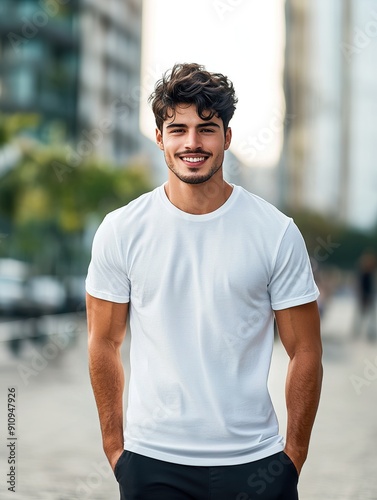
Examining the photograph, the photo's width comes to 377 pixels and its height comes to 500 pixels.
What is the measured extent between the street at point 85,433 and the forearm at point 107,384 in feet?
11.6

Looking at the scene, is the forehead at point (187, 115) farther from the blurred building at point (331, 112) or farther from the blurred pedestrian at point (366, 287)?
the blurred building at point (331, 112)

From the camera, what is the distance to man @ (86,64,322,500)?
8.34 ft

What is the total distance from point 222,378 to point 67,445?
5.75 metres

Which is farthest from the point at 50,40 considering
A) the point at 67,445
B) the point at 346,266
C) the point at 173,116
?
the point at 173,116

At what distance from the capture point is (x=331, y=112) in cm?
9988

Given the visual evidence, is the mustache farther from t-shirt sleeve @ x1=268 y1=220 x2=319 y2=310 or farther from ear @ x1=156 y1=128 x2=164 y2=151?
t-shirt sleeve @ x1=268 y1=220 x2=319 y2=310

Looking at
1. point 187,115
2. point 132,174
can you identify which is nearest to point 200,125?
point 187,115

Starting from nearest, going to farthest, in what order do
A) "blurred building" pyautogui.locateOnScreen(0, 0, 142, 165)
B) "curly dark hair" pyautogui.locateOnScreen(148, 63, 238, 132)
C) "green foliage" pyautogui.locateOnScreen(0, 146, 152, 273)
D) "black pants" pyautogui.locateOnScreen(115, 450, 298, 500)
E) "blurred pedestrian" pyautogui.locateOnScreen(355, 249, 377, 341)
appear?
"black pants" pyautogui.locateOnScreen(115, 450, 298, 500) < "curly dark hair" pyautogui.locateOnScreen(148, 63, 238, 132) < "blurred pedestrian" pyautogui.locateOnScreen(355, 249, 377, 341) < "green foliage" pyautogui.locateOnScreen(0, 146, 152, 273) < "blurred building" pyautogui.locateOnScreen(0, 0, 142, 165)

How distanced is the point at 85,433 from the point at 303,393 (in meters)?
6.19

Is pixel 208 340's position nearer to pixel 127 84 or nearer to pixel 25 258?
pixel 25 258

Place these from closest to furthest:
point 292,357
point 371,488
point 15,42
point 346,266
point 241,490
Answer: point 241,490, point 292,357, point 371,488, point 15,42, point 346,266

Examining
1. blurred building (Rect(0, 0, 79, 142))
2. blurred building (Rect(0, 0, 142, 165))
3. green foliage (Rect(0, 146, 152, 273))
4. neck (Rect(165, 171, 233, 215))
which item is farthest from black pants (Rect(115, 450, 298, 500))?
blurred building (Rect(0, 0, 79, 142))

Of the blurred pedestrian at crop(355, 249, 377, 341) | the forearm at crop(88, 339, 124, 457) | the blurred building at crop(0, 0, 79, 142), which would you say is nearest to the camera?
the forearm at crop(88, 339, 124, 457)

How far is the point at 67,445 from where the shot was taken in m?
8.09
